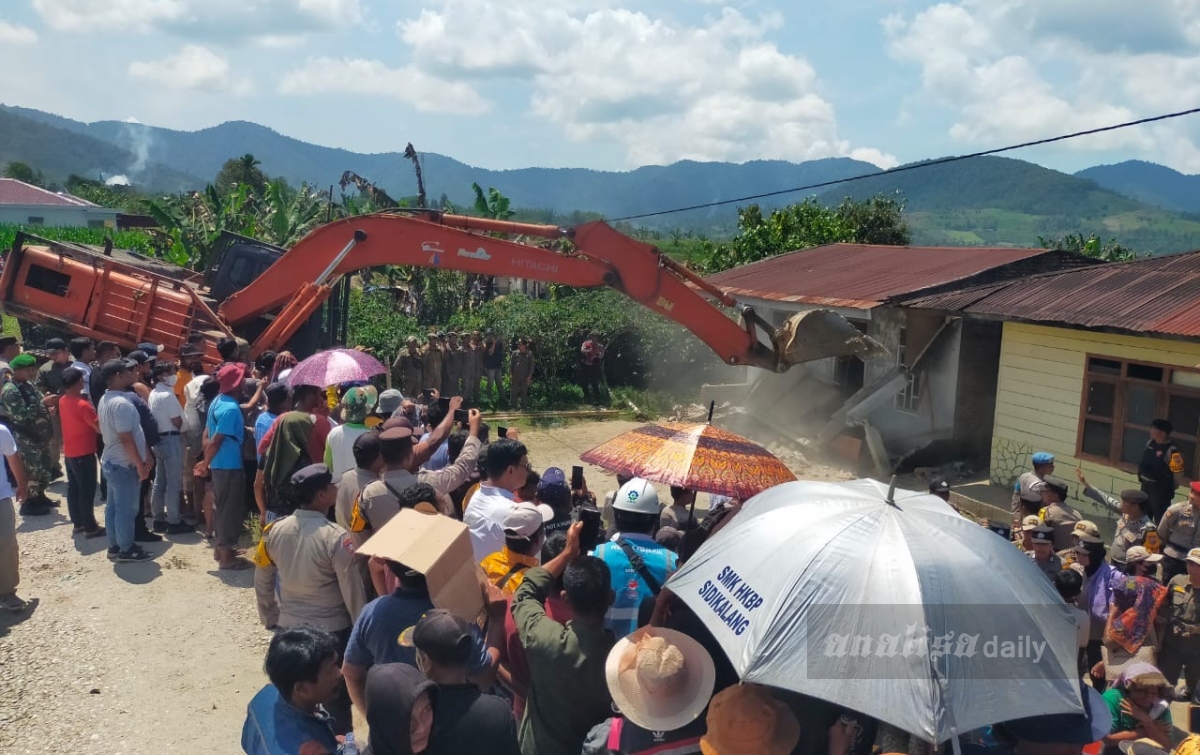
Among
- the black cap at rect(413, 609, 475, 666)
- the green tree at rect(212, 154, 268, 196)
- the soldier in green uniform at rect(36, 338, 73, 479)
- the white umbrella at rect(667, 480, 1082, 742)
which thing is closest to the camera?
the white umbrella at rect(667, 480, 1082, 742)

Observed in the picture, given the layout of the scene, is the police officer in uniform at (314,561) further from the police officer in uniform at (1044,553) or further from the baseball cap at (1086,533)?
the baseball cap at (1086,533)

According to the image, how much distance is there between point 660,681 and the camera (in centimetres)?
307

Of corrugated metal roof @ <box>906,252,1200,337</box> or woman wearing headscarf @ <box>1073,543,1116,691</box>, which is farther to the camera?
corrugated metal roof @ <box>906,252,1200,337</box>

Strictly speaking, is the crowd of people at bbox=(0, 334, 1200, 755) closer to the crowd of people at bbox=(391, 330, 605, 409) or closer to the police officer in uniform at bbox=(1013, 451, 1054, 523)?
the police officer in uniform at bbox=(1013, 451, 1054, 523)

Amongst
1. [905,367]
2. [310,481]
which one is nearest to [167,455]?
[310,481]

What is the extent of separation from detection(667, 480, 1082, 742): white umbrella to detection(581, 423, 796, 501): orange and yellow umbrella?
1532mm

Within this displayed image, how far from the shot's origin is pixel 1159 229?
189125mm

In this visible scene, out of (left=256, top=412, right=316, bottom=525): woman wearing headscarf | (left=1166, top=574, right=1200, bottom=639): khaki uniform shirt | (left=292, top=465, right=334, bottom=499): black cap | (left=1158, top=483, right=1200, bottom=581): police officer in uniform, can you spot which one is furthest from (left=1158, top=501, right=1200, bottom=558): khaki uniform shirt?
(left=256, top=412, right=316, bottom=525): woman wearing headscarf

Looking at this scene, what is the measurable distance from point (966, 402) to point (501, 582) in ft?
37.8

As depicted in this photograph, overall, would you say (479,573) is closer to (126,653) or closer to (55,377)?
(126,653)

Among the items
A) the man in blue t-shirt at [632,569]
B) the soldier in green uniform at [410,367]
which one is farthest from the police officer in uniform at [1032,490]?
the soldier in green uniform at [410,367]

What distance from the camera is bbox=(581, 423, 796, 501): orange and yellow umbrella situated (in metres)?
4.97

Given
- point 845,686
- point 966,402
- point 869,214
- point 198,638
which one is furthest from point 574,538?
point 869,214

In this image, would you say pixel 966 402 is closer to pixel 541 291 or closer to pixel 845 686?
pixel 845 686
